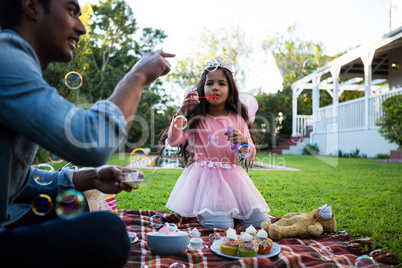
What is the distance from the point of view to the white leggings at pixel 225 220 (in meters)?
2.80

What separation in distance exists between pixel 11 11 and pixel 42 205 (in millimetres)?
726

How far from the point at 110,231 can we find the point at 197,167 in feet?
6.86

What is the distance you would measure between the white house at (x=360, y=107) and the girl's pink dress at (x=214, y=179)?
29.9 feet

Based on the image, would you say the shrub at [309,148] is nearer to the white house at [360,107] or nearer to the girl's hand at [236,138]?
the white house at [360,107]

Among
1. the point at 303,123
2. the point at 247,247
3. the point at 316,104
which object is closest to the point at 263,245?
the point at 247,247

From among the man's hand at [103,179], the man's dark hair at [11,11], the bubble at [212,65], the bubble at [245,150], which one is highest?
the bubble at [212,65]

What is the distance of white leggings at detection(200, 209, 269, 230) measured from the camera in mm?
2803

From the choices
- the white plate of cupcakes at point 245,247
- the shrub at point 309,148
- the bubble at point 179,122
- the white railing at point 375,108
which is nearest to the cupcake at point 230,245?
the white plate of cupcakes at point 245,247

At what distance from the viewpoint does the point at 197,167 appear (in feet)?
10.6

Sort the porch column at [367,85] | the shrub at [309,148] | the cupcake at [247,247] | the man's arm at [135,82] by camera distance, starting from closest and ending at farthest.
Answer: the man's arm at [135,82] → the cupcake at [247,247] → the porch column at [367,85] → the shrub at [309,148]

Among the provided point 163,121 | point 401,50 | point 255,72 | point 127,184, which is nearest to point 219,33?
point 255,72

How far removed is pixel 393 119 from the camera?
8.69 metres

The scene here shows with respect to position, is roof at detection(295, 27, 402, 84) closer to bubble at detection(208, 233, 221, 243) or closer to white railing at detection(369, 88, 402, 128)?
white railing at detection(369, 88, 402, 128)

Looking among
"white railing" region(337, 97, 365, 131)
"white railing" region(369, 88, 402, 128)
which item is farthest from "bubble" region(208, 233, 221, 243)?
"white railing" region(337, 97, 365, 131)
